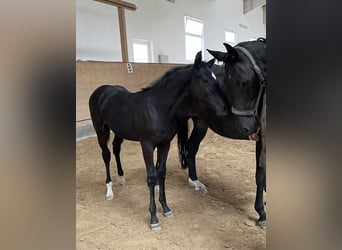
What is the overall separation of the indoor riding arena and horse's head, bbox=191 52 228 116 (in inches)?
31.1

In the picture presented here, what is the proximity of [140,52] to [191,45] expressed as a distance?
244 cm

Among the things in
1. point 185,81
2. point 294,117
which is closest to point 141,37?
point 185,81

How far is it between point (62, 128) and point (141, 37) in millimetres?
6746

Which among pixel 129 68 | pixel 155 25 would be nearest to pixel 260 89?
pixel 129 68

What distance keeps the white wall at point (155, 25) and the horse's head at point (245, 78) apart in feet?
14.3

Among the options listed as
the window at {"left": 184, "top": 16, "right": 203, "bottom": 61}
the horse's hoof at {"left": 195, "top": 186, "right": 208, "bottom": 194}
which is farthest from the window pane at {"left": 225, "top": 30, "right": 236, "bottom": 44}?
the horse's hoof at {"left": 195, "top": 186, "right": 208, "bottom": 194}

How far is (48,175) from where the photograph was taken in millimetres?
583

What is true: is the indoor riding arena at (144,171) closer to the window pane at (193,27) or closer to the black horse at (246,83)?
the window pane at (193,27)

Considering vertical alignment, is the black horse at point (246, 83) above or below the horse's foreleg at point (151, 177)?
above

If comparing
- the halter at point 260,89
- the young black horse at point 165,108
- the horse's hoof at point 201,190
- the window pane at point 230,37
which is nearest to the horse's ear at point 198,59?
the young black horse at point 165,108

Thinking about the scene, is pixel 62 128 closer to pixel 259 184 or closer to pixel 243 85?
pixel 243 85

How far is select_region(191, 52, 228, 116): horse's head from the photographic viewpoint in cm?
188

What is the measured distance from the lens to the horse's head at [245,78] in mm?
1600

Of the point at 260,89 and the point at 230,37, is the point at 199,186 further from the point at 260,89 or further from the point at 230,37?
the point at 230,37
